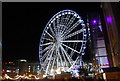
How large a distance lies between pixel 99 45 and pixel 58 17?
2061cm

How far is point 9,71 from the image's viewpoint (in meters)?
81.6

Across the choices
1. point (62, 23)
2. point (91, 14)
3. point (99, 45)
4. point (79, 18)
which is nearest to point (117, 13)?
point (79, 18)

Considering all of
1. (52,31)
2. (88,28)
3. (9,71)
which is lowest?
(9,71)

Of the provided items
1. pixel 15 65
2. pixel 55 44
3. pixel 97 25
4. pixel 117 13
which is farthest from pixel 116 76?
pixel 15 65

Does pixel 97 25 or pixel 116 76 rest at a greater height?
pixel 97 25

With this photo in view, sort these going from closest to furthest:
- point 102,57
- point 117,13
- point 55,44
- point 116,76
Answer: point 116,76
point 117,13
point 55,44
point 102,57

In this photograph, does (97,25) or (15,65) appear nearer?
(97,25)

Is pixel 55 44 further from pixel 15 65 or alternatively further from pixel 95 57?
pixel 15 65

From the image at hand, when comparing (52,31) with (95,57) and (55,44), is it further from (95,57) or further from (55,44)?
(95,57)

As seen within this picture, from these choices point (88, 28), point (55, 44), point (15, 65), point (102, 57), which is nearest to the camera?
point (55, 44)

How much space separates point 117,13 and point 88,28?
25.3m

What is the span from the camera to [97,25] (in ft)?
141

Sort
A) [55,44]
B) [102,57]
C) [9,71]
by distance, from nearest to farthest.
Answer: [55,44], [102,57], [9,71]

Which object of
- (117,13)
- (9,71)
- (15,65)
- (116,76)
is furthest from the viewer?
(15,65)
